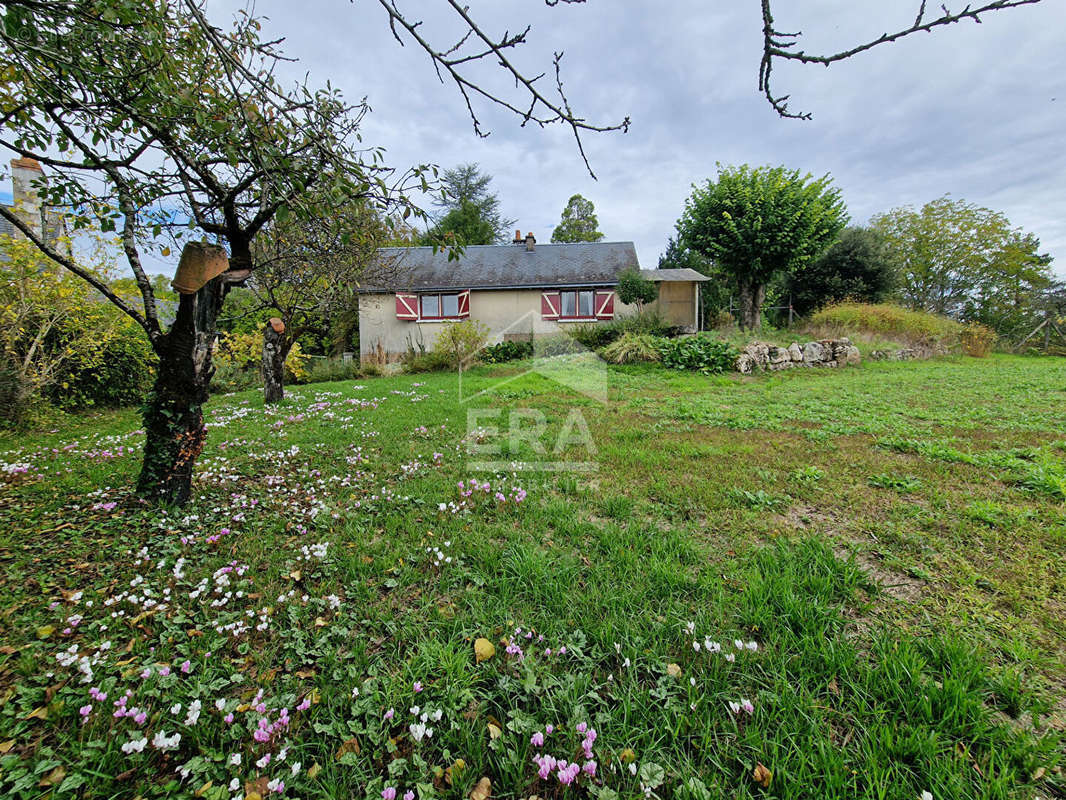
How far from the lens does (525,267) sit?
18.2 meters

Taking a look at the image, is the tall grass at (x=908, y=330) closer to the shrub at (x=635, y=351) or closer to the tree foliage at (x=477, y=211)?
the shrub at (x=635, y=351)

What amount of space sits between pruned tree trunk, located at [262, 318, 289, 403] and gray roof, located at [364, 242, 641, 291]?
10.2 metres

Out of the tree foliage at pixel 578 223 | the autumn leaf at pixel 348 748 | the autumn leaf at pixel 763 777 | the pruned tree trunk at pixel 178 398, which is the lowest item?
the autumn leaf at pixel 348 748

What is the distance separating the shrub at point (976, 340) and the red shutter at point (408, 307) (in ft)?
62.7

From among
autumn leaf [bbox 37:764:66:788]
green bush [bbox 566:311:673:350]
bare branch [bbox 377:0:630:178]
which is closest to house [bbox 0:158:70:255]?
bare branch [bbox 377:0:630:178]

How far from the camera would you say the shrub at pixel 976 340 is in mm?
12469

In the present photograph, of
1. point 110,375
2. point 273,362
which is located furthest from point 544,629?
point 110,375

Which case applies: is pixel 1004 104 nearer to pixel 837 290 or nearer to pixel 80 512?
pixel 80 512

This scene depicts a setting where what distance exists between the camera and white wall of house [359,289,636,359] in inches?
683

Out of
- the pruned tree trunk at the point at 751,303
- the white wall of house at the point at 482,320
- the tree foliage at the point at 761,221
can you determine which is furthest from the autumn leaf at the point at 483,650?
the white wall of house at the point at 482,320

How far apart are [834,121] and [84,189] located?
3695 millimetres

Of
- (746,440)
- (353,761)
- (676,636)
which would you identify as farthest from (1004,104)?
(353,761)

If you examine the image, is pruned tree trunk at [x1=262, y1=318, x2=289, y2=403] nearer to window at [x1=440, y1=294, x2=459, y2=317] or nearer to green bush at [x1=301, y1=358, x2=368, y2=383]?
green bush at [x1=301, y1=358, x2=368, y2=383]

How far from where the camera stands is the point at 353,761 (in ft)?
3.75
